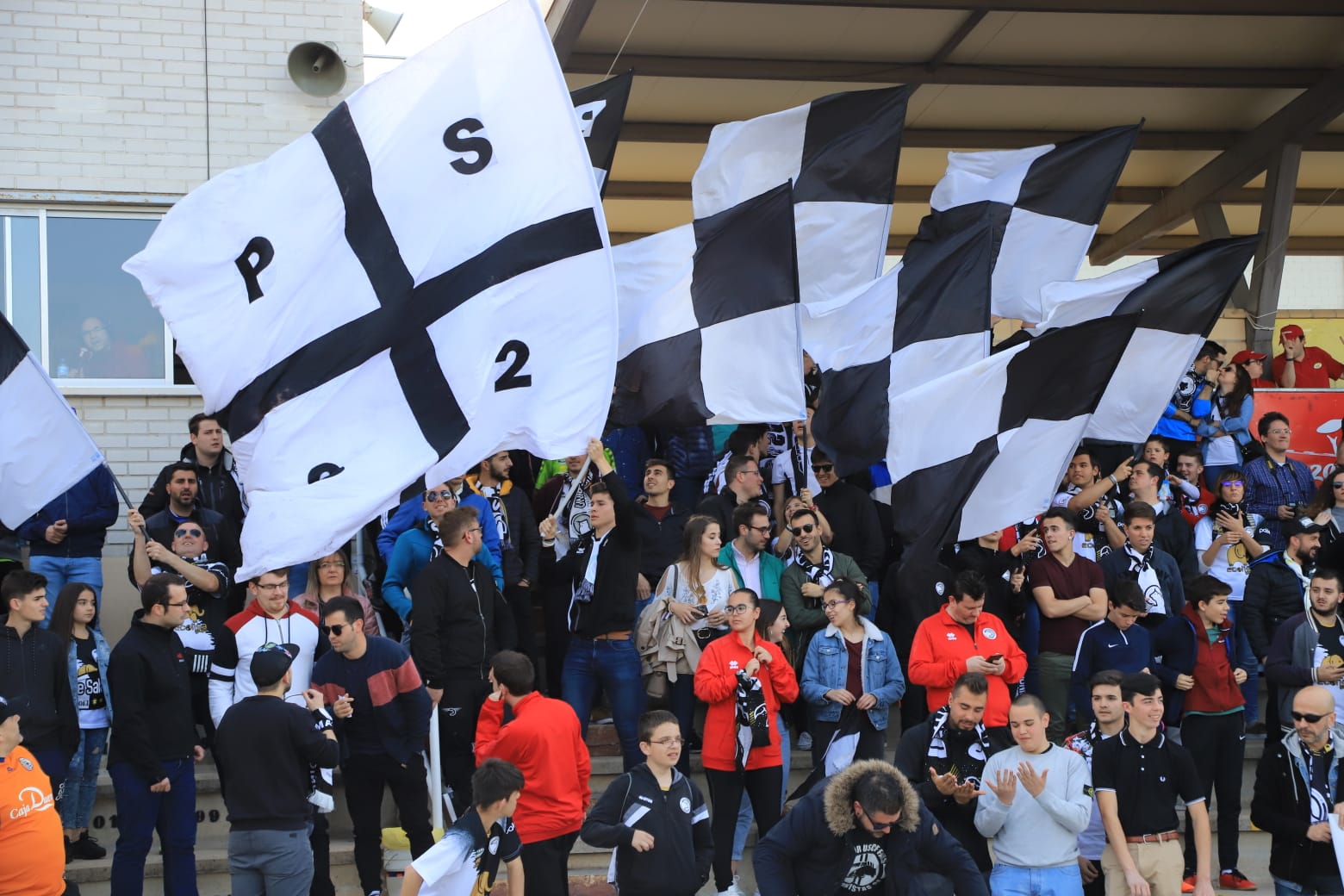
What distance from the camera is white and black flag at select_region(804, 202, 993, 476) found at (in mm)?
10469

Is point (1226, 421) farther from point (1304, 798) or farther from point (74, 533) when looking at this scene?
point (74, 533)

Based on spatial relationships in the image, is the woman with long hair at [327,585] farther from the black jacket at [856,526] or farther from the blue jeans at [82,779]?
the black jacket at [856,526]

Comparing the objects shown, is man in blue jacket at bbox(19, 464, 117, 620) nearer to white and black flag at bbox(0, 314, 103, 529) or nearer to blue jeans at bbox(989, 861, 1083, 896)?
white and black flag at bbox(0, 314, 103, 529)

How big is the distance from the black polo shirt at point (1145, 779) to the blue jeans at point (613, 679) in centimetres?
295

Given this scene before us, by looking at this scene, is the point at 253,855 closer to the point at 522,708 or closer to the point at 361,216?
the point at 522,708

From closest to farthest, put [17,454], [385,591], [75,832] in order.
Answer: [17,454]
[75,832]
[385,591]

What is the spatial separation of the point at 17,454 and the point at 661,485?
14.2 feet

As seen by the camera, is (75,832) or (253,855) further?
(75,832)

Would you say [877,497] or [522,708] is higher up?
[877,497]

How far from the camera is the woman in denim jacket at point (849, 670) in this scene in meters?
9.61

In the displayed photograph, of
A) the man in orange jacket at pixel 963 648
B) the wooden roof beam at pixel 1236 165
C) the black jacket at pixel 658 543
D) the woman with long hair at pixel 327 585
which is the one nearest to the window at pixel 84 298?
the woman with long hair at pixel 327 585

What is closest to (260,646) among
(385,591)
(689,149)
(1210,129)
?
(385,591)

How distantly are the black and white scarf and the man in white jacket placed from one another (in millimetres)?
1429

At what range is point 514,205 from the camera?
6973 mm
